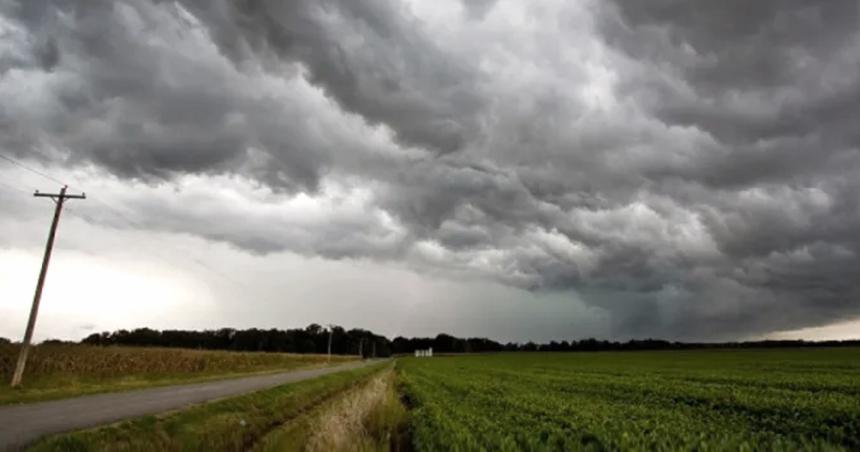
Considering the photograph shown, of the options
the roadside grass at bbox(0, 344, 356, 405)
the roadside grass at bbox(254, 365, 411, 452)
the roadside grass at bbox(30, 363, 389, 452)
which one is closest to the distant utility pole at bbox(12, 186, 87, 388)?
the roadside grass at bbox(0, 344, 356, 405)

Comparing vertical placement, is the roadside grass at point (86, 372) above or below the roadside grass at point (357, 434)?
above

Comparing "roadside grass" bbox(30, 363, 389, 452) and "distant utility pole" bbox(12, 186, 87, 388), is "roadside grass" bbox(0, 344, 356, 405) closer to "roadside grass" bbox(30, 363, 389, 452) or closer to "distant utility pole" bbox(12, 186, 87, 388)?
"distant utility pole" bbox(12, 186, 87, 388)

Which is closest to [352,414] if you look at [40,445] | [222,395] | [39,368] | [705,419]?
[40,445]

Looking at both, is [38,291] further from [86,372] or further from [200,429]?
[200,429]

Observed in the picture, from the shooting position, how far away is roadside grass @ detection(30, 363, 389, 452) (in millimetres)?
10656

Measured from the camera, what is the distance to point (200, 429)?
13969 mm

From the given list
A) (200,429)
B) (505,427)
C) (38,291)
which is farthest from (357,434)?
(38,291)

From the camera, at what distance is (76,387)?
26.5m

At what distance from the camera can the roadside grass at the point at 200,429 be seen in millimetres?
10656

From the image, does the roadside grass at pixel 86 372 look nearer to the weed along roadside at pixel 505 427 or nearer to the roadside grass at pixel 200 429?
the roadside grass at pixel 200 429

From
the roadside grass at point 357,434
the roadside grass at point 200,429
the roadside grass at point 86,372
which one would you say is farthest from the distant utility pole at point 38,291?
the roadside grass at point 357,434

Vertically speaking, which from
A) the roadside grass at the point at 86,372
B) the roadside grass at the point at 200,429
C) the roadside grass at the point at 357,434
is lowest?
the roadside grass at the point at 200,429

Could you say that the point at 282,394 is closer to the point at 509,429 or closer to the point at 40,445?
the point at 40,445

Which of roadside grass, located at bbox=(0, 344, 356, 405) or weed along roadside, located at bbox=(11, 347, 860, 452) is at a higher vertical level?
roadside grass, located at bbox=(0, 344, 356, 405)
